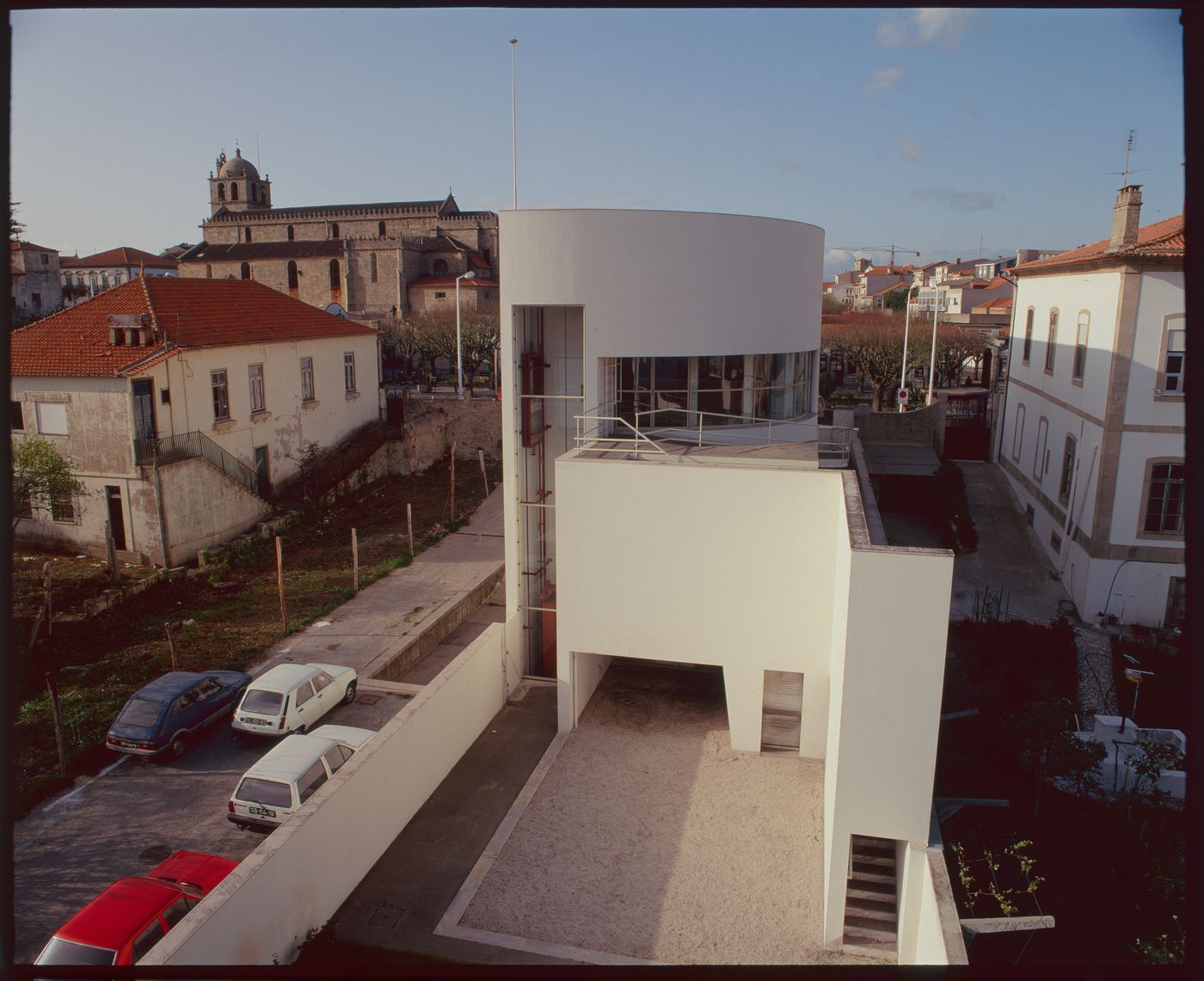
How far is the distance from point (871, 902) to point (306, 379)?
67.5 feet

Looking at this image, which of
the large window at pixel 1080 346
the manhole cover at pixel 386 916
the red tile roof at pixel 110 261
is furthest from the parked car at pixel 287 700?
the red tile roof at pixel 110 261

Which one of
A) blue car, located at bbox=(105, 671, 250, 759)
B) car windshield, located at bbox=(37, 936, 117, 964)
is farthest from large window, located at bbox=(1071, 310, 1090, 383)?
car windshield, located at bbox=(37, 936, 117, 964)

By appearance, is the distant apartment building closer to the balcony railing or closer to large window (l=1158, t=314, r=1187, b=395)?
→ the balcony railing

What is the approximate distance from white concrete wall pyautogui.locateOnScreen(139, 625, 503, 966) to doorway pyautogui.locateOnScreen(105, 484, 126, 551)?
10.6 meters

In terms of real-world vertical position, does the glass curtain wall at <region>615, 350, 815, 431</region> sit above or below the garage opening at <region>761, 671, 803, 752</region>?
above

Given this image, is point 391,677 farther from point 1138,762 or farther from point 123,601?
point 1138,762

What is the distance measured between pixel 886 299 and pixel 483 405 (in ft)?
153

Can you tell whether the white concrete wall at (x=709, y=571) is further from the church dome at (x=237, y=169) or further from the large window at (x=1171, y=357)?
the church dome at (x=237, y=169)

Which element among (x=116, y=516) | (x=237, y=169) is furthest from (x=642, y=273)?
(x=237, y=169)

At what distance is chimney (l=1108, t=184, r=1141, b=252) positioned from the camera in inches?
670

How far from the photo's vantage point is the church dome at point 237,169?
65562mm

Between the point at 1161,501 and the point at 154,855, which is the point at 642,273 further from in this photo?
the point at 1161,501

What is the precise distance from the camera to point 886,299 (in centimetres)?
6650

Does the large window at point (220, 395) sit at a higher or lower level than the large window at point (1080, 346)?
lower
